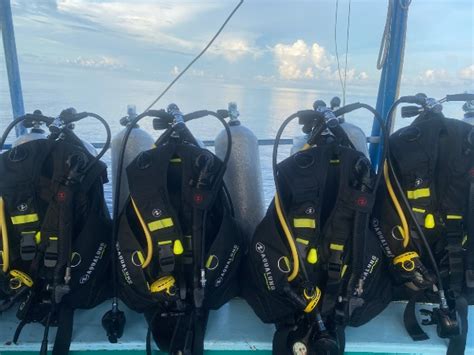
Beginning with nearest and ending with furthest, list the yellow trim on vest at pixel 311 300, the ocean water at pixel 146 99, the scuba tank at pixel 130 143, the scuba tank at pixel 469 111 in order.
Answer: the yellow trim on vest at pixel 311 300 → the scuba tank at pixel 469 111 → the scuba tank at pixel 130 143 → the ocean water at pixel 146 99

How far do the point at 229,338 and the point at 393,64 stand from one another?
52.3 inches

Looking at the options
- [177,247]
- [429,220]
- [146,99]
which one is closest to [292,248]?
[177,247]

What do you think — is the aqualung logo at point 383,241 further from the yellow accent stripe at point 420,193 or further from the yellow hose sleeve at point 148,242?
the yellow hose sleeve at point 148,242

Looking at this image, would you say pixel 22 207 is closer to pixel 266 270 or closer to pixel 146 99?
pixel 266 270

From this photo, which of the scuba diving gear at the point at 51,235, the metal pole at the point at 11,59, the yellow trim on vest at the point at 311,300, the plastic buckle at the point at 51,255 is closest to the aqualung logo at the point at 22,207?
the scuba diving gear at the point at 51,235

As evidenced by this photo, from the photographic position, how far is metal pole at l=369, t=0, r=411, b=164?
158 centimetres

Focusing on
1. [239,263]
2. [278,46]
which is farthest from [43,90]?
[239,263]

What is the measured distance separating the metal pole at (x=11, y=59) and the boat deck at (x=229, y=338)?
97cm

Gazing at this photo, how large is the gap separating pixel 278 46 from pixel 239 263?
78.5 inches

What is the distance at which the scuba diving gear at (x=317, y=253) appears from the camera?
104 cm

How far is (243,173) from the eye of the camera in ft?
4.76

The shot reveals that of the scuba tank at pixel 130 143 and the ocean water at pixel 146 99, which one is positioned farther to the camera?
the ocean water at pixel 146 99

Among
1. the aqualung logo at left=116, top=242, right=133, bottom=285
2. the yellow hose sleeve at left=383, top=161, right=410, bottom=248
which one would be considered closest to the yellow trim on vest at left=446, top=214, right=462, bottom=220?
the yellow hose sleeve at left=383, top=161, right=410, bottom=248

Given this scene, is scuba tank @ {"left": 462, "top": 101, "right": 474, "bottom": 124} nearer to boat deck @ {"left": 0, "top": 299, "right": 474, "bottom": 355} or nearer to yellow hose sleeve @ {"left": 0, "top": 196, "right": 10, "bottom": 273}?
boat deck @ {"left": 0, "top": 299, "right": 474, "bottom": 355}
